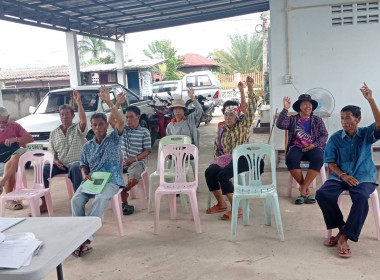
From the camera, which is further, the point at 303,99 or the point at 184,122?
the point at 184,122

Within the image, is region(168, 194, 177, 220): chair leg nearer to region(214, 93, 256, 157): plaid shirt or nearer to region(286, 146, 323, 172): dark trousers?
region(214, 93, 256, 157): plaid shirt

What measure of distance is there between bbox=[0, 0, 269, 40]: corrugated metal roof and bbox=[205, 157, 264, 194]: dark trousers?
5894 millimetres

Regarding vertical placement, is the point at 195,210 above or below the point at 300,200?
above

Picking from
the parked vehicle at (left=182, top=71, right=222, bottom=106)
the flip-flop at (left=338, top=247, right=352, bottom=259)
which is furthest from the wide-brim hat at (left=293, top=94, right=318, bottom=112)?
the parked vehicle at (left=182, top=71, right=222, bottom=106)

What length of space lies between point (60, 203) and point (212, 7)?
6936 mm

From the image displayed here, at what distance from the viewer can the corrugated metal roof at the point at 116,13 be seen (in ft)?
27.3

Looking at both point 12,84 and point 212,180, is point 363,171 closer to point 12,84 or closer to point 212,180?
point 212,180

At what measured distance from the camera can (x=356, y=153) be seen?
339cm

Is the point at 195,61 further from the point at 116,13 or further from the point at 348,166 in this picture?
the point at 348,166

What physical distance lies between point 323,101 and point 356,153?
2.21m

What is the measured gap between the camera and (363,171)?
11.0 ft

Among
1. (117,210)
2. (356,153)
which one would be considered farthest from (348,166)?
(117,210)

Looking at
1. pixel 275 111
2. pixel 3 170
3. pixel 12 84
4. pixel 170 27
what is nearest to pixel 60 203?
pixel 3 170

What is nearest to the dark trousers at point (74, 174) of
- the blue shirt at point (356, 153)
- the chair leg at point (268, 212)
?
the chair leg at point (268, 212)
